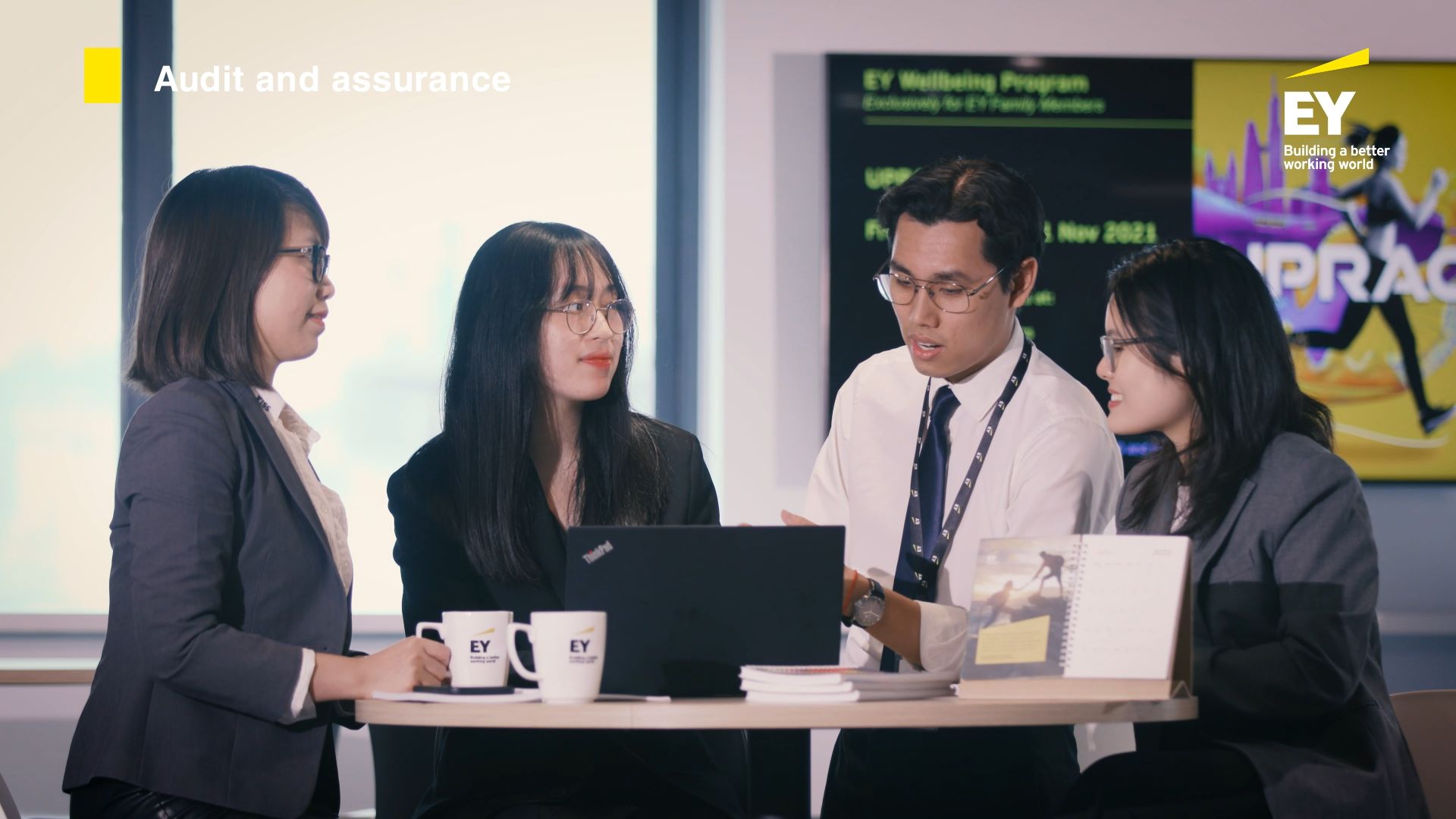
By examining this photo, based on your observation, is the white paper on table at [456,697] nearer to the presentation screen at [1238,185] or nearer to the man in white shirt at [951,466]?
the man in white shirt at [951,466]

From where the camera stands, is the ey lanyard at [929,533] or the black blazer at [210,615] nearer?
the black blazer at [210,615]

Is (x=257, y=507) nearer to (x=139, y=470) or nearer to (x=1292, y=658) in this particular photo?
(x=139, y=470)

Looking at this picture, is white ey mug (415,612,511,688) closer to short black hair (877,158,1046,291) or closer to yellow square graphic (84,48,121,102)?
short black hair (877,158,1046,291)

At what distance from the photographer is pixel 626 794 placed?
2.15m

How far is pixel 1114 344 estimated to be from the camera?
8.21ft

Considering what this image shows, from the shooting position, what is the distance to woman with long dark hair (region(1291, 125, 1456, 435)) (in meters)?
4.15

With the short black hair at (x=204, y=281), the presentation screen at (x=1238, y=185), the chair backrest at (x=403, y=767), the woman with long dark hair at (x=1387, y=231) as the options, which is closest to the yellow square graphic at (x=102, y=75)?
the presentation screen at (x=1238, y=185)

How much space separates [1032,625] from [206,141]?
342 centimetres

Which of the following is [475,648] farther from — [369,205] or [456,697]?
[369,205]

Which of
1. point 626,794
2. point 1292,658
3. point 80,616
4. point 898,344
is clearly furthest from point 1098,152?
point 80,616

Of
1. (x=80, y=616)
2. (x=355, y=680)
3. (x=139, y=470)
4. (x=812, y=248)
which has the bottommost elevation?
(x=80, y=616)

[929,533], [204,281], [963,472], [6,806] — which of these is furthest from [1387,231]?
[6,806]

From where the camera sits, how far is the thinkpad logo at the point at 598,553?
1895mm

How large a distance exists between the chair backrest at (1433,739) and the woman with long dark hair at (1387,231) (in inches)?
71.3
